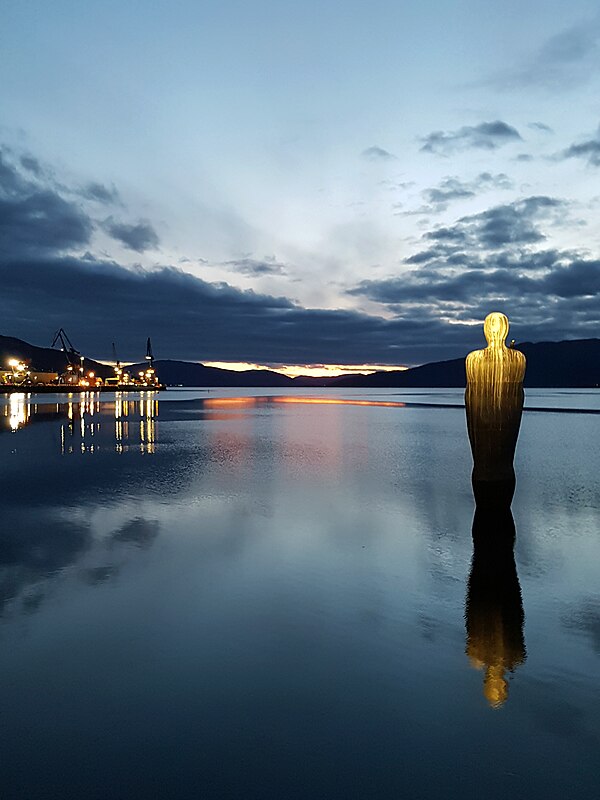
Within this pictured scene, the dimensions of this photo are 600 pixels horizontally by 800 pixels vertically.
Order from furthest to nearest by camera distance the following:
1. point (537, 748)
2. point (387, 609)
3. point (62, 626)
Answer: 1. point (387, 609)
2. point (62, 626)
3. point (537, 748)

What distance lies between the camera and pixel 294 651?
8141 millimetres

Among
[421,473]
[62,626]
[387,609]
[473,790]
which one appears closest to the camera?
[473,790]

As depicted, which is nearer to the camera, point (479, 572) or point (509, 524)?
point (479, 572)

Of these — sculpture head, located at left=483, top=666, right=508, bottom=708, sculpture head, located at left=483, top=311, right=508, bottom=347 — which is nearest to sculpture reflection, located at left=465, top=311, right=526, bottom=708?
sculpture head, located at left=483, top=311, right=508, bottom=347

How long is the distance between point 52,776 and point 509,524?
13.6 metres

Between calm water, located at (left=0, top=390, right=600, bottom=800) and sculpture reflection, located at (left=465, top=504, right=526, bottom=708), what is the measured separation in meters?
0.05

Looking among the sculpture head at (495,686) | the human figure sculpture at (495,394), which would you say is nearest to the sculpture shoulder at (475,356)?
the human figure sculpture at (495,394)

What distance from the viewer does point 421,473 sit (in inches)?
1073

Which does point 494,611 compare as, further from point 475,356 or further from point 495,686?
point 475,356

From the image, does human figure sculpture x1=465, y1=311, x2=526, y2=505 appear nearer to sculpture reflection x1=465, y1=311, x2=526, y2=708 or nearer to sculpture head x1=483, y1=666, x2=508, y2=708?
sculpture reflection x1=465, y1=311, x2=526, y2=708

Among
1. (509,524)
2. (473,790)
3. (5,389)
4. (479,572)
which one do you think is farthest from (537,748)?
(5,389)

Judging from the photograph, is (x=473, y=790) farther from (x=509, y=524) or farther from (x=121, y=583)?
(x=509, y=524)

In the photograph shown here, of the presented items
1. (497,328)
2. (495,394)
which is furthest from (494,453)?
(497,328)

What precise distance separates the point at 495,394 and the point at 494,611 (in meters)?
6.66
